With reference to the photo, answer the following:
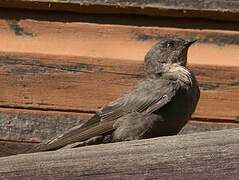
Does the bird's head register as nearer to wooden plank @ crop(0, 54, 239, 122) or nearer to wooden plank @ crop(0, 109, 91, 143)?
wooden plank @ crop(0, 54, 239, 122)

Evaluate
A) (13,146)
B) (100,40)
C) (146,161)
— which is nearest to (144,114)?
(100,40)

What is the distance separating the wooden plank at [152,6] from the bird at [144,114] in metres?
0.43

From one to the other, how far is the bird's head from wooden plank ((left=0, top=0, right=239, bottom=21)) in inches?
8.0

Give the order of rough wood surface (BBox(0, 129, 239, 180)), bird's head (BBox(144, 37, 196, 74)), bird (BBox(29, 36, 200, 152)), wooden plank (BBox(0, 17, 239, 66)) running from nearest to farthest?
rough wood surface (BBox(0, 129, 239, 180)), bird (BBox(29, 36, 200, 152)), wooden plank (BBox(0, 17, 239, 66)), bird's head (BBox(144, 37, 196, 74))

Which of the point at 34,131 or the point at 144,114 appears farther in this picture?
the point at 34,131

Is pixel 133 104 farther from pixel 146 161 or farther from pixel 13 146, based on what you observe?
pixel 146 161

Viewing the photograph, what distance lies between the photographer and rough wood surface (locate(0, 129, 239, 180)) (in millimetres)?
2234

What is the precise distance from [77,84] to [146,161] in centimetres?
161

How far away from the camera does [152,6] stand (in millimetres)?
3885

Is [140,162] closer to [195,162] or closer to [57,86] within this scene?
[195,162]

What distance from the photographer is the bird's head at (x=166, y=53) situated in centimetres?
398

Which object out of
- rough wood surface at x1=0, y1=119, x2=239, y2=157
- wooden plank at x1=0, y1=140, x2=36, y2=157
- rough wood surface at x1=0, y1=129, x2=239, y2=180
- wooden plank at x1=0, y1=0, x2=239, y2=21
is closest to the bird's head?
wooden plank at x1=0, y1=0, x2=239, y2=21

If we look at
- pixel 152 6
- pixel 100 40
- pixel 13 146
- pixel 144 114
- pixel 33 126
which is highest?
pixel 152 6

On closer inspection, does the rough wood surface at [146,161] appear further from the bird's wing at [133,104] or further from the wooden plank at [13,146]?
the wooden plank at [13,146]
